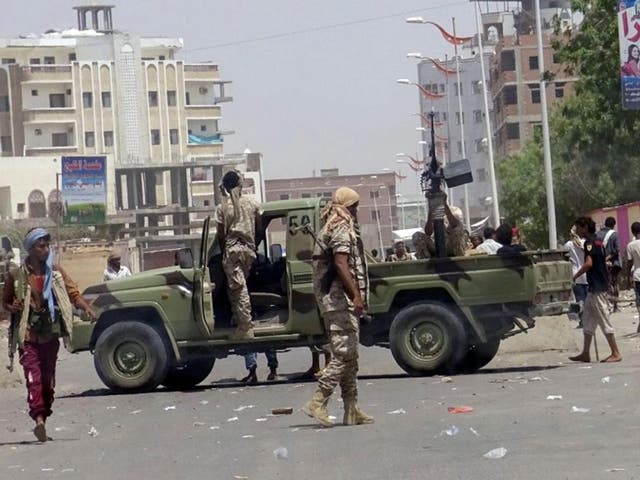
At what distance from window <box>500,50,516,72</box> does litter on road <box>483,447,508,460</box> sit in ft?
331

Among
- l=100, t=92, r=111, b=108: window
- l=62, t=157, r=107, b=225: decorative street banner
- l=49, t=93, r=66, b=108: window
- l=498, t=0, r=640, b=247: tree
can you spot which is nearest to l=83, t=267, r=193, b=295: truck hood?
l=498, t=0, r=640, b=247: tree

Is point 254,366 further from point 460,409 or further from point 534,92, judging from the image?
point 534,92

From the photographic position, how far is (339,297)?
1209 centimetres

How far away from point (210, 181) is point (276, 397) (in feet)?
381

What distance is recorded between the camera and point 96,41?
130750 millimetres

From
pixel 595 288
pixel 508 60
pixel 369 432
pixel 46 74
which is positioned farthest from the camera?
pixel 46 74

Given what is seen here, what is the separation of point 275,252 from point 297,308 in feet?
3.04

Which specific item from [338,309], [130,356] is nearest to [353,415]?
[338,309]

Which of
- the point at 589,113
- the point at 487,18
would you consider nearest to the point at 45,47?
the point at 487,18

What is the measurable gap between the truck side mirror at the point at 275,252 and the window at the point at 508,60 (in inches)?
3666

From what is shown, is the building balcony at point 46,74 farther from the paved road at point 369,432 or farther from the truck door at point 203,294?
the truck door at point 203,294

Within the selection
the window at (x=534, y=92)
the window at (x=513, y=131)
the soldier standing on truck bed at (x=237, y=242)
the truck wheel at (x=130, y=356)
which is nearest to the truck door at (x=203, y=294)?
the soldier standing on truck bed at (x=237, y=242)

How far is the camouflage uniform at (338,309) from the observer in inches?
476

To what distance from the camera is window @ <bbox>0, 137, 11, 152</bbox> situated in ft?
413
